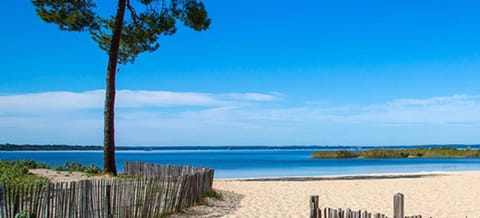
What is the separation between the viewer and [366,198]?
1792cm

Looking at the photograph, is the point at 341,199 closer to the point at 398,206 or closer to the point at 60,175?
the point at 60,175

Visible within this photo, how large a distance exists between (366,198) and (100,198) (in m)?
9.79

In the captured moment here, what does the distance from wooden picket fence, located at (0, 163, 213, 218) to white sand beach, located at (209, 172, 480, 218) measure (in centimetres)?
149

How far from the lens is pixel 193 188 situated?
14.0m

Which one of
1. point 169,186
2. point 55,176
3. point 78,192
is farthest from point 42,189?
point 55,176

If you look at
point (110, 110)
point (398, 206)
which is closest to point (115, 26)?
point (110, 110)

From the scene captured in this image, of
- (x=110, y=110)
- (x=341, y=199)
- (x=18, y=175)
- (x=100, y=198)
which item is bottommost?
(x=341, y=199)

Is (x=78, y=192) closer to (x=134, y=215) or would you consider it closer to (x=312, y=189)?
(x=134, y=215)

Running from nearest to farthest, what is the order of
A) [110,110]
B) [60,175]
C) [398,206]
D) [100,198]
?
[398,206] < [100,198] < [60,175] < [110,110]

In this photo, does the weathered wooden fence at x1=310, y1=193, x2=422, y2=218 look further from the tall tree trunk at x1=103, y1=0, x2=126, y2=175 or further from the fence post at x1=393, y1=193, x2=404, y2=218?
the tall tree trunk at x1=103, y1=0, x2=126, y2=175

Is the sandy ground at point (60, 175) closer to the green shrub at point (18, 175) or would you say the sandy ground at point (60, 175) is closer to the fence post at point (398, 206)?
the green shrub at point (18, 175)

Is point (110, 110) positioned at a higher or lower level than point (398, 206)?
higher

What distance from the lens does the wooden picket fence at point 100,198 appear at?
969 centimetres

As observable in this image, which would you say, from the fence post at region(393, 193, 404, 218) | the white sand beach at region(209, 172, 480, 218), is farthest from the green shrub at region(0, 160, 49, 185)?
the fence post at region(393, 193, 404, 218)
